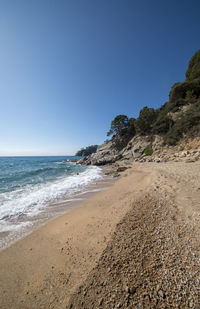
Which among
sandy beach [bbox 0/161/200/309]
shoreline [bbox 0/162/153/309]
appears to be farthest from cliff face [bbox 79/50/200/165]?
shoreline [bbox 0/162/153/309]

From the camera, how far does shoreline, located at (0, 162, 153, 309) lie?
2.10 m

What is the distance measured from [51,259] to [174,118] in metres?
25.4

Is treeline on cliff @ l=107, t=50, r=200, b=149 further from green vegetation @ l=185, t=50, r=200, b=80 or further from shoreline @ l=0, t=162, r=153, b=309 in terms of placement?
shoreline @ l=0, t=162, r=153, b=309

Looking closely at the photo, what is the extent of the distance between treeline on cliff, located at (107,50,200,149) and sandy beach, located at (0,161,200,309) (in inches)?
626

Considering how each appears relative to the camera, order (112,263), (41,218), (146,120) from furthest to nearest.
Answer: (146,120) < (41,218) < (112,263)

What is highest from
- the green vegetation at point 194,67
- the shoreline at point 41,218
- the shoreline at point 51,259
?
the green vegetation at point 194,67

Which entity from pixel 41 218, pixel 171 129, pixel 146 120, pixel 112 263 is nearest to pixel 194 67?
pixel 146 120

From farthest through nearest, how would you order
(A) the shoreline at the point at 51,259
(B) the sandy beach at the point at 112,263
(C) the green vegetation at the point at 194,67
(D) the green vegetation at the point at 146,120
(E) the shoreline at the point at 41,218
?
(C) the green vegetation at the point at 194,67 → (D) the green vegetation at the point at 146,120 → (E) the shoreline at the point at 41,218 → (A) the shoreline at the point at 51,259 → (B) the sandy beach at the point at 112,263

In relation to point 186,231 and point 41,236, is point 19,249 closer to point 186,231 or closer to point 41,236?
point 41,236

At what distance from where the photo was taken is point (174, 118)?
20094 mm

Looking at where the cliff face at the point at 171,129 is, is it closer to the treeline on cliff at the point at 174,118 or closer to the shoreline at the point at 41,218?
the treeline on cliff at the point at 174,118

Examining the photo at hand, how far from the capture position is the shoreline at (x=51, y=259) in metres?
2.10

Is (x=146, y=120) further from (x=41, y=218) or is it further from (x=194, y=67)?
(x=41, y=218)

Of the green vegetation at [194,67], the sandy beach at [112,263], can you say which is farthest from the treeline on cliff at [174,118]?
the sandy beach at [112,263]
